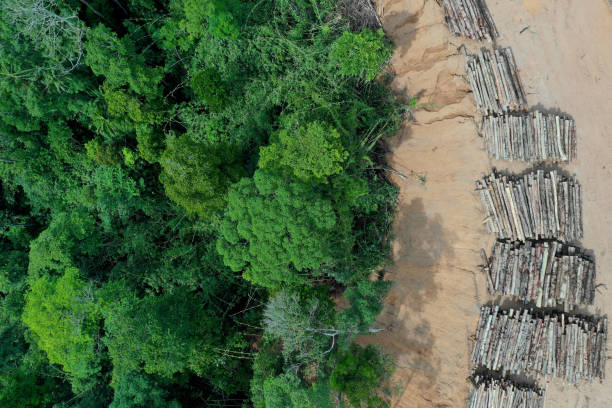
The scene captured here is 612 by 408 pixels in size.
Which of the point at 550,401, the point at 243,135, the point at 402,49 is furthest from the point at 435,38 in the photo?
the point at 550,401

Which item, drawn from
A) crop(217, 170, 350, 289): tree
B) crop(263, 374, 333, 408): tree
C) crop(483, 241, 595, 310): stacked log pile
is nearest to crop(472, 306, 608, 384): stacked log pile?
crop(483, 241, 595, 310): stacked log pile

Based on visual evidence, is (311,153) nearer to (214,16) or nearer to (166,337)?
(214,16)

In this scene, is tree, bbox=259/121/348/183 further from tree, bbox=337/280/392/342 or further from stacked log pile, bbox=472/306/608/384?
stacked log pile, bbox=472/306/608/384

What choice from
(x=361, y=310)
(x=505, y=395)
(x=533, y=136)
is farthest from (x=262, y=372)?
(x=533, y=136)

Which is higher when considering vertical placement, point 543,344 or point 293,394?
point 543,344

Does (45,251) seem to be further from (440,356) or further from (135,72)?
(440,356)

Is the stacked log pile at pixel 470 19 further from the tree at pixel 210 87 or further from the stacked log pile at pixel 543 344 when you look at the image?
the stacked log pile at pixel 543 344
